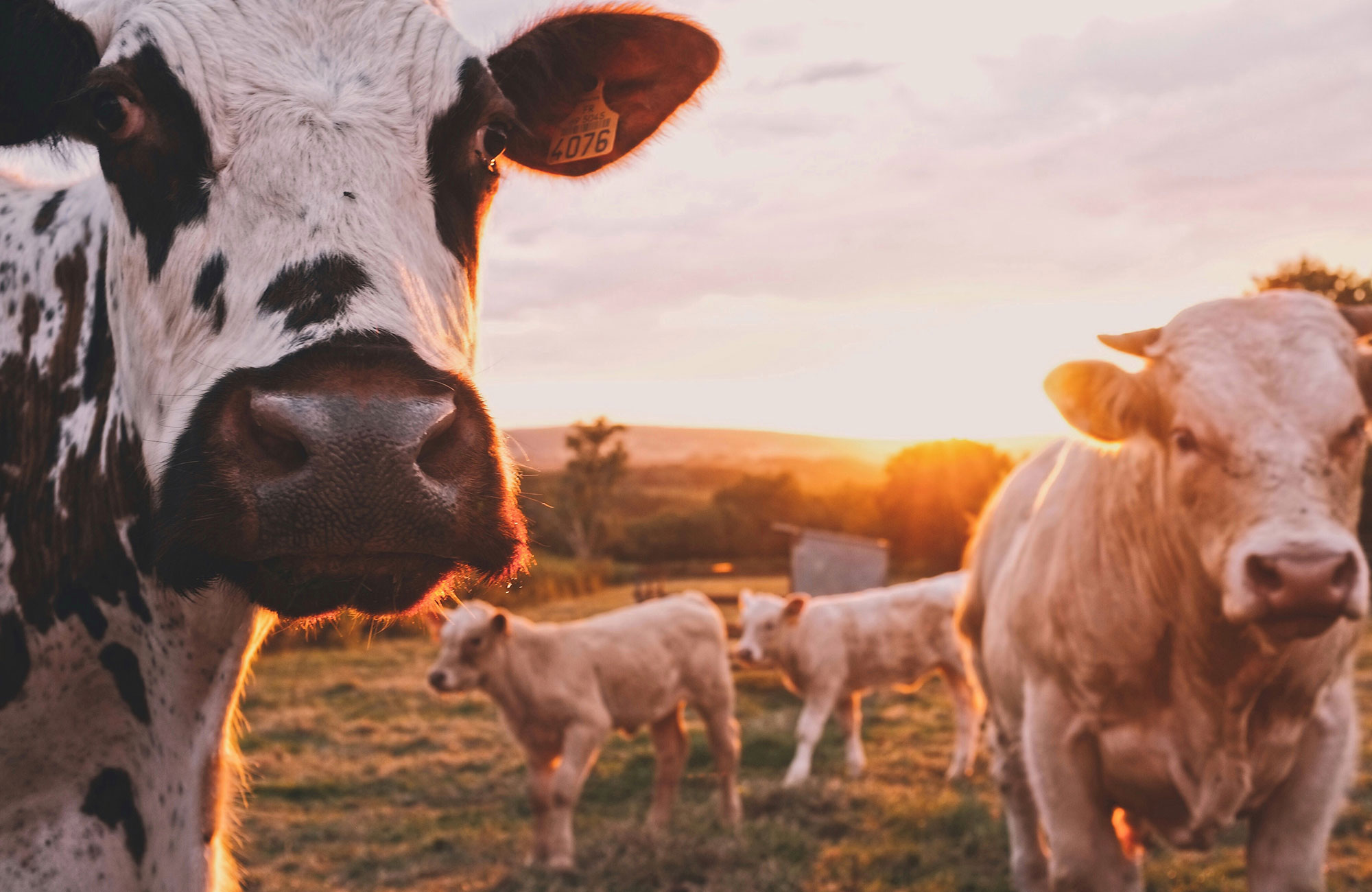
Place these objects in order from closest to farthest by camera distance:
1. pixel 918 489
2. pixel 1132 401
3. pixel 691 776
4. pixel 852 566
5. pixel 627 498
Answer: pixel 1132 401, pixel 691 776, pixel 852 566, pixel 918 489, pixel 627 498

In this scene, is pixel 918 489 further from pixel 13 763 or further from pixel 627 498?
pixel 13 763

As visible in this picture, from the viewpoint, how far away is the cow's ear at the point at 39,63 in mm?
1857

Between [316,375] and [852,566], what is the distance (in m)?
22.8

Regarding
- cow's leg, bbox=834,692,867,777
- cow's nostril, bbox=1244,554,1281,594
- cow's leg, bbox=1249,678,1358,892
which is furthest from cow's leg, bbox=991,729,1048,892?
cow's leg, bbox=834,692,867,777

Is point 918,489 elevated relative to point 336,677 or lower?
elevated

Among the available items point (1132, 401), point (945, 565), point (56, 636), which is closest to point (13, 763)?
point (56, 636)

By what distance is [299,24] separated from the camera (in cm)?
183

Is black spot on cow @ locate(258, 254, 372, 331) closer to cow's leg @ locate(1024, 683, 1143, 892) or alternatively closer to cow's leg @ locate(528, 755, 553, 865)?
cow's leg @ locate(1024, 683, 1143, 892)

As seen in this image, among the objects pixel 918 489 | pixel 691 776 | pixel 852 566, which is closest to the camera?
pixel 691 776

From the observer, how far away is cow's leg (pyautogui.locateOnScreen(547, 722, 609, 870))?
6504 mm

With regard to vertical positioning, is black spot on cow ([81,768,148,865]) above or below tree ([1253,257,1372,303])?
below

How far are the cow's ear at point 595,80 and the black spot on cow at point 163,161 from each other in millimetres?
807

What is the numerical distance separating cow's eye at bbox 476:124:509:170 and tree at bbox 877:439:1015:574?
40701 millimetres

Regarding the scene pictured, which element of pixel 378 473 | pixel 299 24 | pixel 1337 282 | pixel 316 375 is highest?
pixel 1337 282
